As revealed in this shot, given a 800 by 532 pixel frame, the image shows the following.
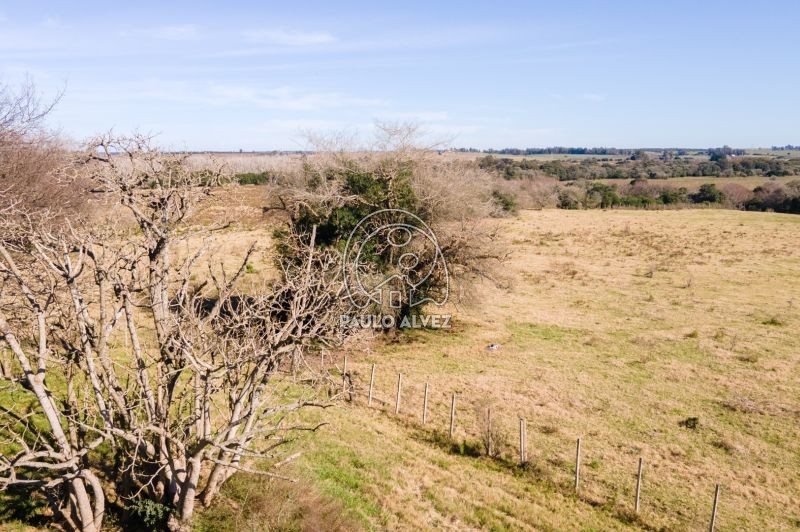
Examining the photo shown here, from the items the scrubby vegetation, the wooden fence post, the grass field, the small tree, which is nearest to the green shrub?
the scrubby vegetation

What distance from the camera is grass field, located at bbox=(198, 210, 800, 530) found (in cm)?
1234

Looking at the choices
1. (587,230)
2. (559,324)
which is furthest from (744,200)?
(559,324)

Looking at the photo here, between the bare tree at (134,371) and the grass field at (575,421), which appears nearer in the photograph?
the bare tree at (134,371)

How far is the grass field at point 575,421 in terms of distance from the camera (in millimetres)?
12344

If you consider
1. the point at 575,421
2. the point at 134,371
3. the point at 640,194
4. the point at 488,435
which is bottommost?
the point at 575,421

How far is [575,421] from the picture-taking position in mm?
17891

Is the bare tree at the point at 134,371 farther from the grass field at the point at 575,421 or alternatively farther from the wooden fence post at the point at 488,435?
the wooden fence post at the point at 488,435

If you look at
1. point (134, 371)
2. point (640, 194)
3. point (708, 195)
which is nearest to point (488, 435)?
point (134, 371)

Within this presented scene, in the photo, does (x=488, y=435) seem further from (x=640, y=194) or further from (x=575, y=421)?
(x=640, y=194)

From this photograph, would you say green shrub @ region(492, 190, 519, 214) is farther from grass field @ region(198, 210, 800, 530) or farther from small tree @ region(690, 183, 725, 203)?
small tree @ region(690, 183, 725, 203)

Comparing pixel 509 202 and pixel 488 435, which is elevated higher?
pixel 509 202

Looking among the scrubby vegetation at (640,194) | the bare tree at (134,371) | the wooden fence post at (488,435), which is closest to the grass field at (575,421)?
the wooden fence post at (488,435)

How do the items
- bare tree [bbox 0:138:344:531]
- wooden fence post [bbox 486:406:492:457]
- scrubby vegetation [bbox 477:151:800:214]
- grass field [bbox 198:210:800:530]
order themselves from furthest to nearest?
scrubby vegetation [bbox 477:151:800:214] < wooden fence post [bbox 486:406:492:457] < grass field [bbox 198:210:800:530] < bare tree [bbox 0:138:344:531]

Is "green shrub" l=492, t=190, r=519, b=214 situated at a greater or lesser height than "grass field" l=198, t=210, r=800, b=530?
greater
